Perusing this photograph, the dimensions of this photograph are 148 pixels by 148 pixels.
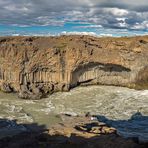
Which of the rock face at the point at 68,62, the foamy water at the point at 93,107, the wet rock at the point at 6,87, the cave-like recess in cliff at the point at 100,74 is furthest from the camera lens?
the cave-like recess in cliff at the point at 100,74

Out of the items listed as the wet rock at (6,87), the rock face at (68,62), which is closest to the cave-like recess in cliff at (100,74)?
the rock face at (68,62)

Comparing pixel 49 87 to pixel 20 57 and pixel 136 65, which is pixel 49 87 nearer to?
pixel 20 57

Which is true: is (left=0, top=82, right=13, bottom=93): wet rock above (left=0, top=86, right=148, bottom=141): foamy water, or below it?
above

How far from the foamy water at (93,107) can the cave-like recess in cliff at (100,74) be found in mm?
1363

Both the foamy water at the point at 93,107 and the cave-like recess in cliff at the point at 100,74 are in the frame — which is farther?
the cave-like recess in cliff at the point at 100,74

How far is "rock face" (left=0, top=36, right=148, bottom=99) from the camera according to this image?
44281mm

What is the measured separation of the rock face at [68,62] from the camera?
44.3 m

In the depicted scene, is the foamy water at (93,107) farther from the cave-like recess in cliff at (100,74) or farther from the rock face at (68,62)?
the rock face at (68,62)

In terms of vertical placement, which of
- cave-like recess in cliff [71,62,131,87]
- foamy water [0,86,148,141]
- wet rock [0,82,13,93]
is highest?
cave-like recess in cliff [71,62,131,87]

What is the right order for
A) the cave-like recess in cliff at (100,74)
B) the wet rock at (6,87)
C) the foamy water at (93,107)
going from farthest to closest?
the cave-like recess in cliff at (100,74)
the wet rock at (6,87)
the foamy water at (93,107)

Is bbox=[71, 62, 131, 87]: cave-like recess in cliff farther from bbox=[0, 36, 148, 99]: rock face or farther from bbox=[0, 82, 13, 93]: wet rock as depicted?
bbox=[0, 82, 13, 93]: wet rock

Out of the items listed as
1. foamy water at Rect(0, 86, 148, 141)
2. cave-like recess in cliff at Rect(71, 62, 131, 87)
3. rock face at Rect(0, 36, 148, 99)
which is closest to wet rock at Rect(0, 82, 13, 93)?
rock face at Rect(0, 36, 148, 99)

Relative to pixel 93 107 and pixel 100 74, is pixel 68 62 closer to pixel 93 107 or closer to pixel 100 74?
pixel 100 74

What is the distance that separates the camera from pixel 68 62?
147 feet
